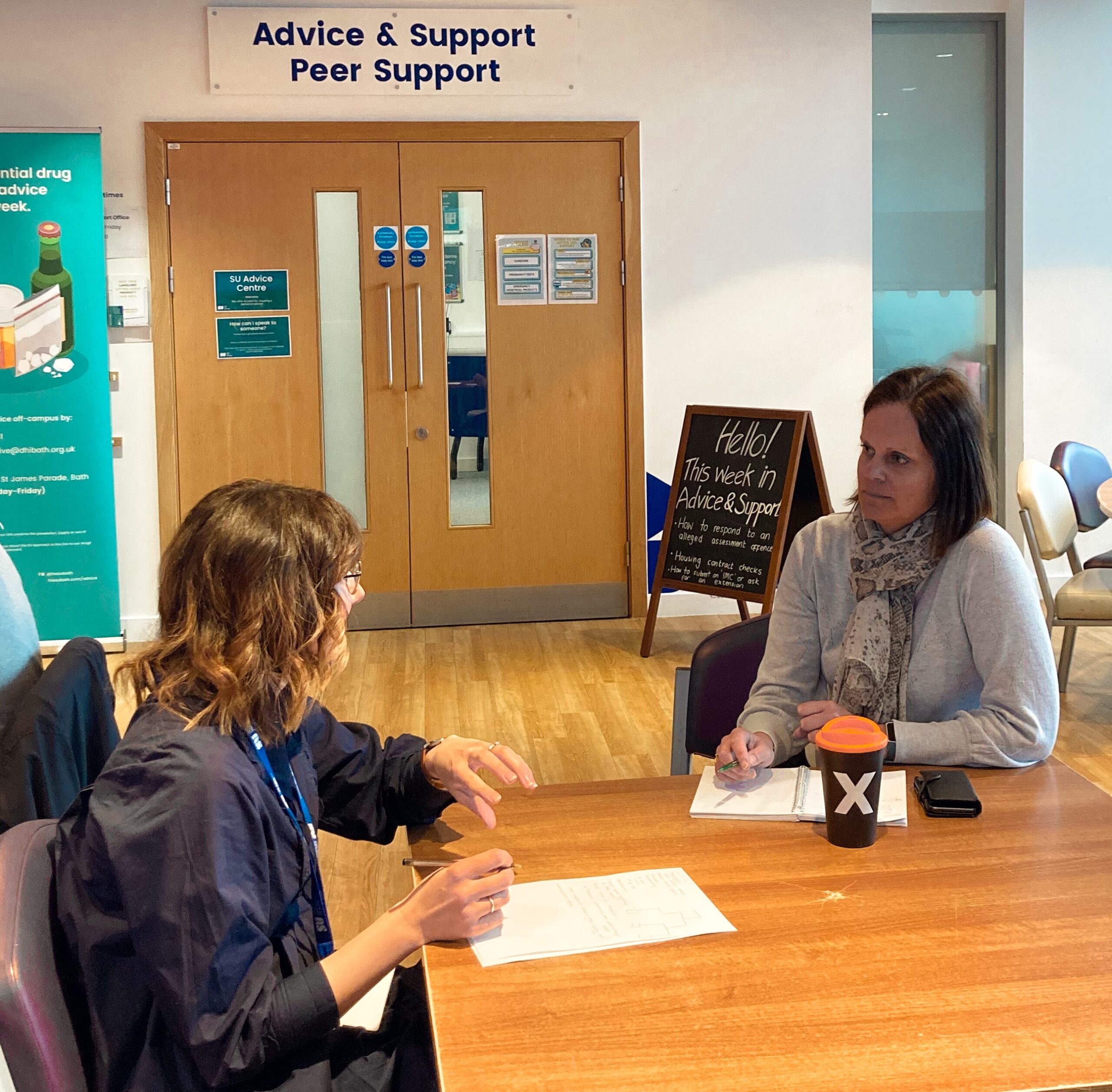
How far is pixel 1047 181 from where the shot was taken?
21.0 feet

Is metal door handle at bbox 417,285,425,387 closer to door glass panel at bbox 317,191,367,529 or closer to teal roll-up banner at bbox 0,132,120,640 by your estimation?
door glass panel at bbox 317,191,367,529

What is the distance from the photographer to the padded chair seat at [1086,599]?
4465 mm

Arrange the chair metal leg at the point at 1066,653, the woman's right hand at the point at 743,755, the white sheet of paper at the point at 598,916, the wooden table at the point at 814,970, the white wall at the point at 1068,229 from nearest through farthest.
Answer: the wooden table at the point at 814,970 → the white sheet of paper at the point at 598,916 → the woman's right hand at the point at 743,755 → the chair metal leg at the point at 1066,653 → the white wall at the point at 1068,229

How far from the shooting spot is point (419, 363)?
609 cm

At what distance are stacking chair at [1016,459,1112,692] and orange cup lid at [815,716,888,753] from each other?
3165mm

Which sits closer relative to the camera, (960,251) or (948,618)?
(948,618)

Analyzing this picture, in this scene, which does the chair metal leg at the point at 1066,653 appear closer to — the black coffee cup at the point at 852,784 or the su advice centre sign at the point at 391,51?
the su advice centre sign at the point at 391,51

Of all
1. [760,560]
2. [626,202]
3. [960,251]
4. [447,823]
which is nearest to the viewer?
[447,823]

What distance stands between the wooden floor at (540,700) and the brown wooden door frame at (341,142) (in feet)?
2.95

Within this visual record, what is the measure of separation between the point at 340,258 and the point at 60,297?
1261mm

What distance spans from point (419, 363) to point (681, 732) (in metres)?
3.93

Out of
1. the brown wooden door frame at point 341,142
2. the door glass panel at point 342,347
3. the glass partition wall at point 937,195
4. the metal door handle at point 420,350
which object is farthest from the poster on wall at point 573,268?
the glass partition wall at point 937,195

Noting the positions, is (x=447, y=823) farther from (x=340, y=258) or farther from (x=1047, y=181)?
(x=1047, y=181)

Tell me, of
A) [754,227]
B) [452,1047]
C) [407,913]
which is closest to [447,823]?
[407,913]
